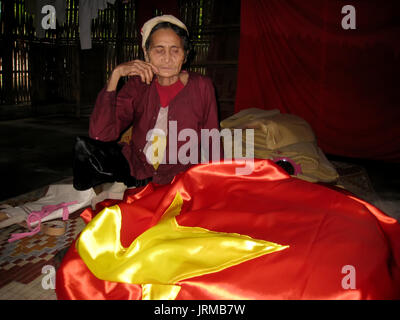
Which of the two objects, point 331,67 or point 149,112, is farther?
point 331,67

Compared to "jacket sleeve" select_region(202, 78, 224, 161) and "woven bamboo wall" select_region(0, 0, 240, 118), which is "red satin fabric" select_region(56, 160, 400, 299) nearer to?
"jacket sleeve" select_region(202, 78, 224, 161)

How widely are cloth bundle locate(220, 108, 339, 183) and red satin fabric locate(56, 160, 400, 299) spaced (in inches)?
60.5

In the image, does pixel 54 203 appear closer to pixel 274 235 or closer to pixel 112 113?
pixel 112 113

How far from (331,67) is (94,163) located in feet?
11.0

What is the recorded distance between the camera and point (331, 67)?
12.9 feet

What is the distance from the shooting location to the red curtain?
362cm

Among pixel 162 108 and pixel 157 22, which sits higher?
pixel 157 22

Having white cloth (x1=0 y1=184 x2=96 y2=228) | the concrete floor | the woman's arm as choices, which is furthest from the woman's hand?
the concrete floor

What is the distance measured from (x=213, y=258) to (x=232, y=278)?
3.2 inches

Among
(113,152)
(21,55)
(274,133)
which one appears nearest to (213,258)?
(113,152)

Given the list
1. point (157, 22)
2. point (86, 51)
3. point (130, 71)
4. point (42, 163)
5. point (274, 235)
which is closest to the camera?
point (274, 235)

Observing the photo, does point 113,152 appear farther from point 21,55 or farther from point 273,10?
point 21,55

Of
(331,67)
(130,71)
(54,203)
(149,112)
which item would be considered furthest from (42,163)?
(331,67)
